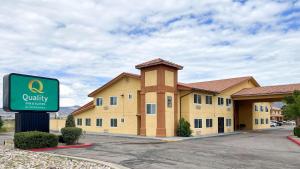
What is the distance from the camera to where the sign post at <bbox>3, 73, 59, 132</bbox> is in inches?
760

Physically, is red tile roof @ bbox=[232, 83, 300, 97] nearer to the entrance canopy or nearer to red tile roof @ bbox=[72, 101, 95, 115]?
the entrance canopy

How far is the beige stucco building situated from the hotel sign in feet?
39.4

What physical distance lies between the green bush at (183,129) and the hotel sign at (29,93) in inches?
559

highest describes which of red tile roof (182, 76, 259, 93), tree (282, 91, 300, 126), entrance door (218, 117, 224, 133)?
red tile roof (182, 76, 259, 93)

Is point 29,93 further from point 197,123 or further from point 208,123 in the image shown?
point 208,123

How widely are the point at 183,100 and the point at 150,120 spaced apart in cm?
433

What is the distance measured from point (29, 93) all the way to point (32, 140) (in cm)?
341

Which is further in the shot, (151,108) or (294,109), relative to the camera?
(151,108)

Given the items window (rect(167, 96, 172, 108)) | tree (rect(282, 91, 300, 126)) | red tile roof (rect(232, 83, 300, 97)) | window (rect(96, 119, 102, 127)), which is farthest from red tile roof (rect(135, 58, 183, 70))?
red tile roof (rect(232, 83, 300, 97))

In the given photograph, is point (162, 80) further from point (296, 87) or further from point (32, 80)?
point (296, 87)

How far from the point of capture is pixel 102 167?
11547 millimetres

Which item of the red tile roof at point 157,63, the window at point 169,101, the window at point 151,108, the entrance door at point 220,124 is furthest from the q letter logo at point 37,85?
the entrance door at point 220,124

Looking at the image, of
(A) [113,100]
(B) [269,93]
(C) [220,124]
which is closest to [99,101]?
(A) [113,100]

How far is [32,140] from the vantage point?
1842cm
